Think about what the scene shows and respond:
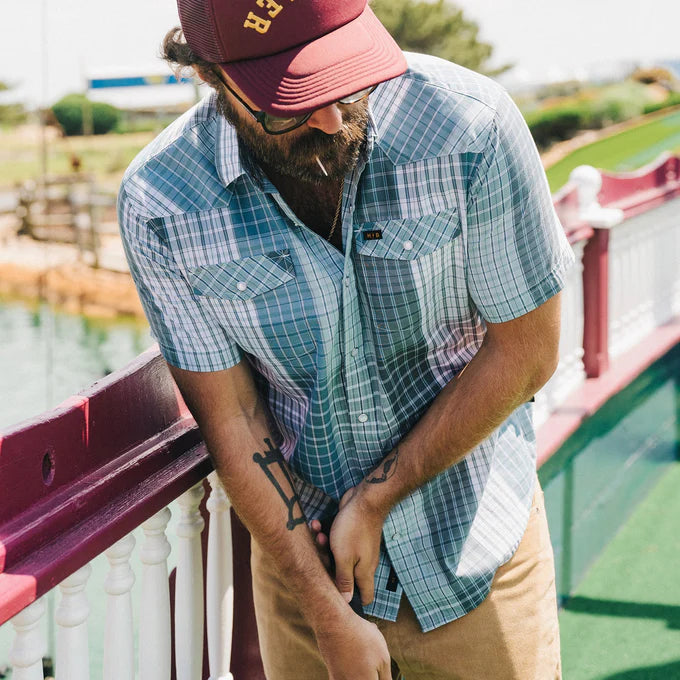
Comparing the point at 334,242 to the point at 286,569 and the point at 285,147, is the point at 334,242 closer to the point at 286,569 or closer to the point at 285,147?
the point at 285,147

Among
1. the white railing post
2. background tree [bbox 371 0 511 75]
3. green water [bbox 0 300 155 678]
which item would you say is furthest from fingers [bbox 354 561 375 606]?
background tree [bbox 371 0 511 75]

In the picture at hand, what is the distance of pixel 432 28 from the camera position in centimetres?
3228

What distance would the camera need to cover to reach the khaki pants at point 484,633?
1753 mm

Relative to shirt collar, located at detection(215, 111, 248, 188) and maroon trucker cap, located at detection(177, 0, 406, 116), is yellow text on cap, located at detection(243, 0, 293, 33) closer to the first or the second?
maroon trucker cap, located at detection(177, 0, 406, 116)

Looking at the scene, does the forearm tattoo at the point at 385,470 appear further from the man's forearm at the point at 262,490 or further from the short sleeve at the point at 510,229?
the short sleeve at the point at 510,229

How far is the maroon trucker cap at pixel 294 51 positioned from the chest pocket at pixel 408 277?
10.1 inches


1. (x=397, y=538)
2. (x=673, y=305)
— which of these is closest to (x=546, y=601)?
(x=397, y=538)

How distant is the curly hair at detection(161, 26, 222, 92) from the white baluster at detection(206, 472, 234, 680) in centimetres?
83

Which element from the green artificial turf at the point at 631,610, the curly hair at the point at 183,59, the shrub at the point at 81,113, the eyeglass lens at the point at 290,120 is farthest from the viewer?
the shrub at the point at 81,113

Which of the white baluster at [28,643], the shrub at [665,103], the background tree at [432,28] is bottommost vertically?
the shrub at [665,103]

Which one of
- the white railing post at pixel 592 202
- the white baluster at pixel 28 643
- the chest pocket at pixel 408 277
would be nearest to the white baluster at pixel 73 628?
the white baluster at pixel 28 643

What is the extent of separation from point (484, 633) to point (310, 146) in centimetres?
95

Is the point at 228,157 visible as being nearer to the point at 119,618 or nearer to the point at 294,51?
the point at 294,51

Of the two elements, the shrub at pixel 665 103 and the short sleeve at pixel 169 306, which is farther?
the shrub at pixel 665 103
